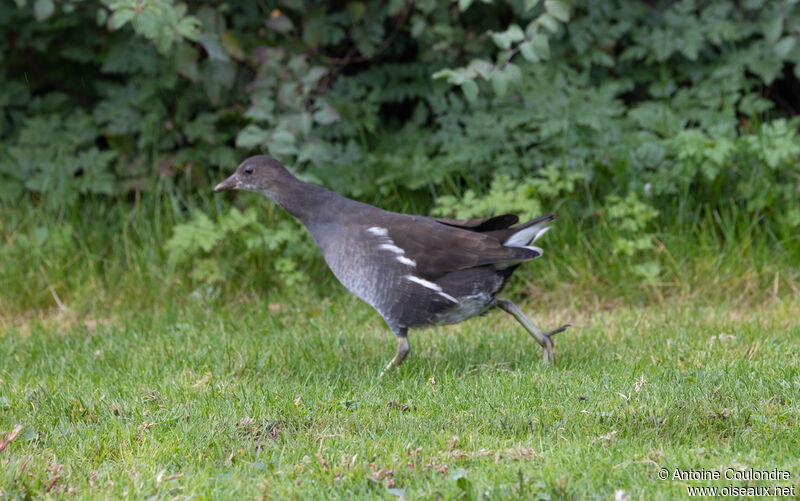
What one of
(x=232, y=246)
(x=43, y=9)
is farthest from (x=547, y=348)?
(x=43, y=9)

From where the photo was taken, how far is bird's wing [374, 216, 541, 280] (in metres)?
4.28

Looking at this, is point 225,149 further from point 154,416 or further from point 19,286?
point 154,416

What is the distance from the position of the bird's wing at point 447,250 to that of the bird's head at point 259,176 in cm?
73

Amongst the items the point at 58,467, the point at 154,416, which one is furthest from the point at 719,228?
the point at 58,467

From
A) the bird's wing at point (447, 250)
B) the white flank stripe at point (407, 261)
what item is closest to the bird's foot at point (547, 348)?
the bird's wing at point (447, 250)

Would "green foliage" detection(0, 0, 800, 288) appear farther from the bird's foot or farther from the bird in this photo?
the bird's foot

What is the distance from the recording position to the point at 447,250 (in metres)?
4.33

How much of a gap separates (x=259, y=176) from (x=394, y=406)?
162 centimetres

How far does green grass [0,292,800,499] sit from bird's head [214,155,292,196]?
0.85 metres

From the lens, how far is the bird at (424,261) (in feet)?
14.1

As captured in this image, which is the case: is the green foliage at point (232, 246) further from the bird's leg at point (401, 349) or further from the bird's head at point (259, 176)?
the bird's leg at point (401, 349)

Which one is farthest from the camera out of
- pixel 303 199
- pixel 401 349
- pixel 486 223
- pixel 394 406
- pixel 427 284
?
pixel 303 199

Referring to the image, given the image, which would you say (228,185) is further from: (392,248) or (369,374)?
(369,374)

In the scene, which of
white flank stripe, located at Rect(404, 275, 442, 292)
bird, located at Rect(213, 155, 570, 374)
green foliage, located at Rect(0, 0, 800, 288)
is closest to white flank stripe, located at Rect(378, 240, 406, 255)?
bird, located at Rect(213, 155, 570, 374)
